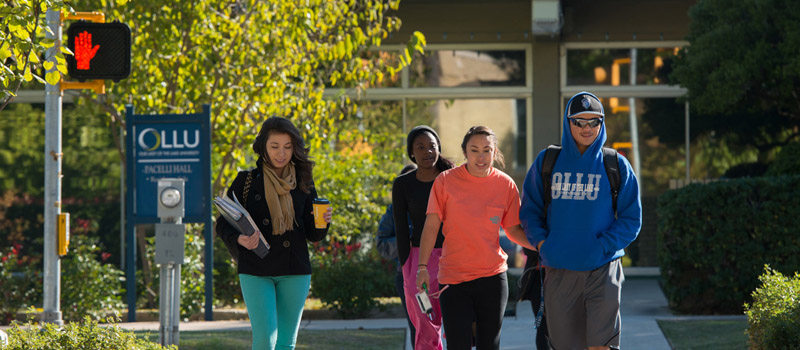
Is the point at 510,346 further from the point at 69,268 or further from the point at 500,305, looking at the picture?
the point at 69,268

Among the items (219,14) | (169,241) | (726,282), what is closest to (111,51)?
(169,241)

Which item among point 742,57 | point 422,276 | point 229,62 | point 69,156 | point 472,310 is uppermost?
point 742,57

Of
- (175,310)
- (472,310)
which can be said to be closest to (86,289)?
(175,310)

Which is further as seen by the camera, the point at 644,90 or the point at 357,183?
the point at 644,90

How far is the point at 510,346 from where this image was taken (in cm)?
891

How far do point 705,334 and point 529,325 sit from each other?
172cm

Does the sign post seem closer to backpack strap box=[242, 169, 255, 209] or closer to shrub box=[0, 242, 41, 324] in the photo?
shrub box=[0, 242, 41, 324]

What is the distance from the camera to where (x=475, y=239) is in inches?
226

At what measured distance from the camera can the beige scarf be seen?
18.5 ft

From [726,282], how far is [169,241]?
227 inches

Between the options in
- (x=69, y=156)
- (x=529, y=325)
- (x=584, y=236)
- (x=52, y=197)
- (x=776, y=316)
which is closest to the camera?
(x=584, y=236)

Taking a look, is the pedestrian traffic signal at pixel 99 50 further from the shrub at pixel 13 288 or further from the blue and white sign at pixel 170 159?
the shrub at pixel 13 288

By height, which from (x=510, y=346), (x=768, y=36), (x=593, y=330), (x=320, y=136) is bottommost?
(x=510, y=346)

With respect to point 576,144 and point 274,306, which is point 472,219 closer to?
point 576,144
